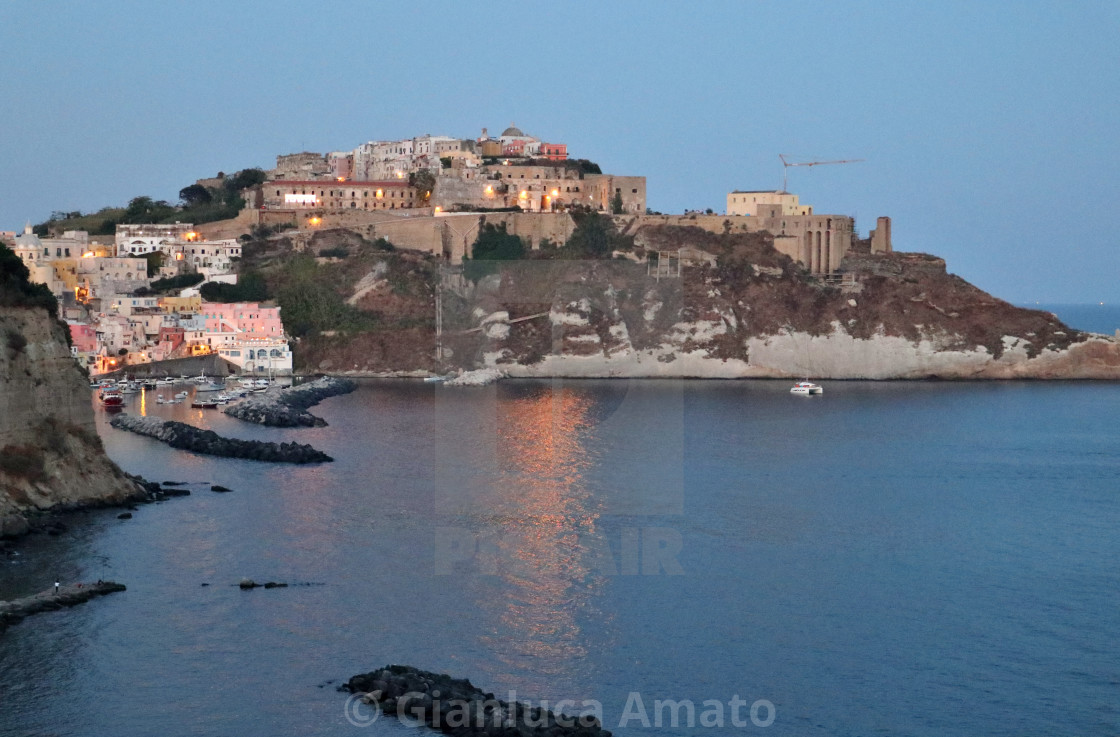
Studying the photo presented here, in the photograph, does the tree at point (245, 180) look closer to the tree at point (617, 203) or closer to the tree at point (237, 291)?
the tree at point (237, 291)

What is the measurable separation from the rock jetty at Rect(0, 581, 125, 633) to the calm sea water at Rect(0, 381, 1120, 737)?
1.10ft

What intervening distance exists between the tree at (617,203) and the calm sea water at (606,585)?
3189cm

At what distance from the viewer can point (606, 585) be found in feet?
75.0

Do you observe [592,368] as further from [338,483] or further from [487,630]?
[487,630]

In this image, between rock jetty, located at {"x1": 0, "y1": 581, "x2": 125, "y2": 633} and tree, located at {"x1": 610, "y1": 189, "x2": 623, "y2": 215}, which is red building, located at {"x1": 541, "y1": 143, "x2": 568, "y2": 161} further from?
rock jetty, located at {"x1": 0, "y1": 581, "x2": 125, "y2": 633}

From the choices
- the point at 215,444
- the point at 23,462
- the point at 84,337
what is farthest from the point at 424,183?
the point at 23,462

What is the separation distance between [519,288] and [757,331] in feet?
37.3

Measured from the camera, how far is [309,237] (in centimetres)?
6944

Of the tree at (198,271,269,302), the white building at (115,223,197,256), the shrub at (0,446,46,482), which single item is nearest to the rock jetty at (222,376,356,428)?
the tree at (198,271,269,302)

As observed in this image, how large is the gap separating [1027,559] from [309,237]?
49799 millimetres

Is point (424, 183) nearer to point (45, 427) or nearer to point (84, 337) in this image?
point (84, 337)

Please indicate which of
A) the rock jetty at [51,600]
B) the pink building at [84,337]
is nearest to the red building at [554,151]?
the pink building at [84,337]

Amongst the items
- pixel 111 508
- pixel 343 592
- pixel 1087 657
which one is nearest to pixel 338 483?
pixel 111 508

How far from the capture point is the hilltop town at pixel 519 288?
2427 inches
